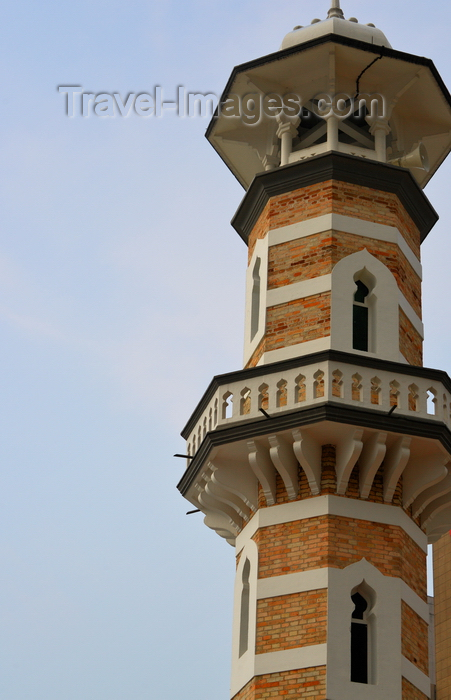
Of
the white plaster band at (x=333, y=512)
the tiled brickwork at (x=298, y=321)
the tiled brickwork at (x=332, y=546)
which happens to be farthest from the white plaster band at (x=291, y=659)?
the tiled brickwork at (x=298, y=321)

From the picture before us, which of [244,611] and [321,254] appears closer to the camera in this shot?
[244,611]

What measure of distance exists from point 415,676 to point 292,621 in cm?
184

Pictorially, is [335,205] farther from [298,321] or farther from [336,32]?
[336,32]

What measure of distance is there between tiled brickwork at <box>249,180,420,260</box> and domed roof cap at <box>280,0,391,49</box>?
2.83 m

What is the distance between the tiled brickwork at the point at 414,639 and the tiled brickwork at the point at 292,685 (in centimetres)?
138

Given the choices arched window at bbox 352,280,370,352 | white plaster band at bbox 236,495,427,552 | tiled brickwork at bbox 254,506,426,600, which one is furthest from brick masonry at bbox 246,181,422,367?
tiled brickwork at bbox 254,506,426,600

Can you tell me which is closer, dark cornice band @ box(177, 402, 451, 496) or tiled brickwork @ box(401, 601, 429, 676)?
tiled brickwork @ box(401, 601, 429, 676)

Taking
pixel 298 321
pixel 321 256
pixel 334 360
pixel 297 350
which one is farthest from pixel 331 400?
pixel 321 256

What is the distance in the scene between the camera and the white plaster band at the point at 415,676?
51.2 ft

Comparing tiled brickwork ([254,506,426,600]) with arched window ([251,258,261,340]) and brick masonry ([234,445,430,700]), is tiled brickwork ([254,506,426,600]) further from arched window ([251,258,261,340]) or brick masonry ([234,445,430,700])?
arched window ([251,258,261,340])

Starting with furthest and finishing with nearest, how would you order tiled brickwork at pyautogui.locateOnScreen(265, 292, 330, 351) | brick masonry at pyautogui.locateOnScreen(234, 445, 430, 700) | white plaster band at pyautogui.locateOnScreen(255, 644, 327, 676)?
1. tiled brickwork at pyautogui.locateOnScreen(265, 292, 330, 351)
2. brick masonry at pyautogui.locateOnScreen(234, 445, 430, 700)
3. white plaster band at pyautogui.locateOnScreen(255, 644, 327, 676)

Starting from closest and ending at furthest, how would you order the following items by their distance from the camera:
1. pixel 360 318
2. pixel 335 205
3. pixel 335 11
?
pixel 360 318, pixel 335 205, pixel 335 11

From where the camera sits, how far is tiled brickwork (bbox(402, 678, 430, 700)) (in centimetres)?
1545

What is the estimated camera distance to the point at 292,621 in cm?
1567
